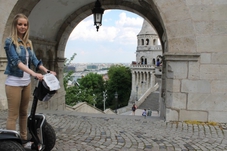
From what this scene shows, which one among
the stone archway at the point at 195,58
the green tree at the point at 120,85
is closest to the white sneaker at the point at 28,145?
the stone archway at the point at 195,58

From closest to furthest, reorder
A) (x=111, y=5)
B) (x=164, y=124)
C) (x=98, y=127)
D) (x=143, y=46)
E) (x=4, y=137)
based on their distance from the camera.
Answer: (x=4, y=137), (x=98, y=127), (x=164, y=124), (x=111, y=5), (x=143, y=46)

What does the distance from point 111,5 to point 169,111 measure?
4219 mm

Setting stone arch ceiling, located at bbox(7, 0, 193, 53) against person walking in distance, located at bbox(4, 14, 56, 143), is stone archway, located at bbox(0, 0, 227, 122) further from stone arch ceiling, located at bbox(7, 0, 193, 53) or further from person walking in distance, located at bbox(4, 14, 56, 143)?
person walking in distance, located at bbox(4, 14, 56, 143)

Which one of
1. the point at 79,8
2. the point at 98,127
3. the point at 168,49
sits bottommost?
the point at 98,127

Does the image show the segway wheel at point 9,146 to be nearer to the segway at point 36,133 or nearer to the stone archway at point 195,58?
the segway at point 36,133

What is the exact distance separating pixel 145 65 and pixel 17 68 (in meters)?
55.1

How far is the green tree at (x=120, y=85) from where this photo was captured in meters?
53.7

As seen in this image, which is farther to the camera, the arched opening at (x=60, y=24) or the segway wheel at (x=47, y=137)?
the arched opening at (x=60, y=24)

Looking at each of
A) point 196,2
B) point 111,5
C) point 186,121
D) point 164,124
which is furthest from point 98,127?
point 111,5

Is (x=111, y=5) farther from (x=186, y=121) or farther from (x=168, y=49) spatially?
(x=186, y=121)

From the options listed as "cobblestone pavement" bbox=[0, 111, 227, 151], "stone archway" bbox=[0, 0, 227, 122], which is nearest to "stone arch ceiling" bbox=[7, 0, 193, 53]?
"stone archway" bbox=[0, 0, 227, 122]

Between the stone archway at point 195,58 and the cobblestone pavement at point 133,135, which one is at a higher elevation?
the stone archway at point 195,58

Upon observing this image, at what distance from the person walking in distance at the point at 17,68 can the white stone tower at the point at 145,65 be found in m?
50.9

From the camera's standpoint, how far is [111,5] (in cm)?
781
